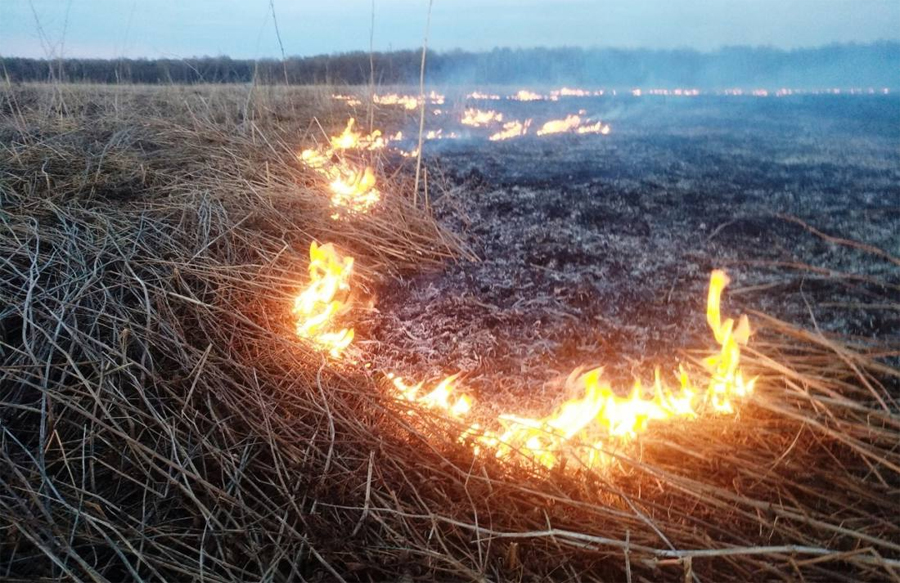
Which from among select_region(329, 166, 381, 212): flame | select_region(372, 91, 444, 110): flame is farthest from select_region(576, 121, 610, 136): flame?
select_region(329, 166, 381, 212): flame

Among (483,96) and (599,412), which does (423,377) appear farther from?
(483,96)

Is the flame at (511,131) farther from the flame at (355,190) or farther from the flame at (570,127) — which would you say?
the flame at (355,190)

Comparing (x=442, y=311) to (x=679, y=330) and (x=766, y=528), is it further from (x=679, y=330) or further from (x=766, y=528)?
(x=766, y=528)

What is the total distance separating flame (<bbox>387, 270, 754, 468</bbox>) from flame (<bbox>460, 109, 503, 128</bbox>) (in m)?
8.25

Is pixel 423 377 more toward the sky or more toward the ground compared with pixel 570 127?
more toward the ground

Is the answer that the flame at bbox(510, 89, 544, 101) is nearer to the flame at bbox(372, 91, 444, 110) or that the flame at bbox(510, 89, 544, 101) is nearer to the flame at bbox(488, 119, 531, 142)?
the flame at bbox(372, 91, 444, 110)

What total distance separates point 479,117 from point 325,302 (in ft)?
28.9

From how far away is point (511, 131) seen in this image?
29.3 feet

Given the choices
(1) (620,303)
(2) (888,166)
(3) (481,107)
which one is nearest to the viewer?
(1) (620,303)

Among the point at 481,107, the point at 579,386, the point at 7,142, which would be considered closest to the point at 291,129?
the point at 7,142

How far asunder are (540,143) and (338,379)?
6018 mm

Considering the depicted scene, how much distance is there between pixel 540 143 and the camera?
24.6 feet

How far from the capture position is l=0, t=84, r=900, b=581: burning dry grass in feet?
4.50

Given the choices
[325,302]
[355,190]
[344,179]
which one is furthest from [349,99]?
[325,302]
